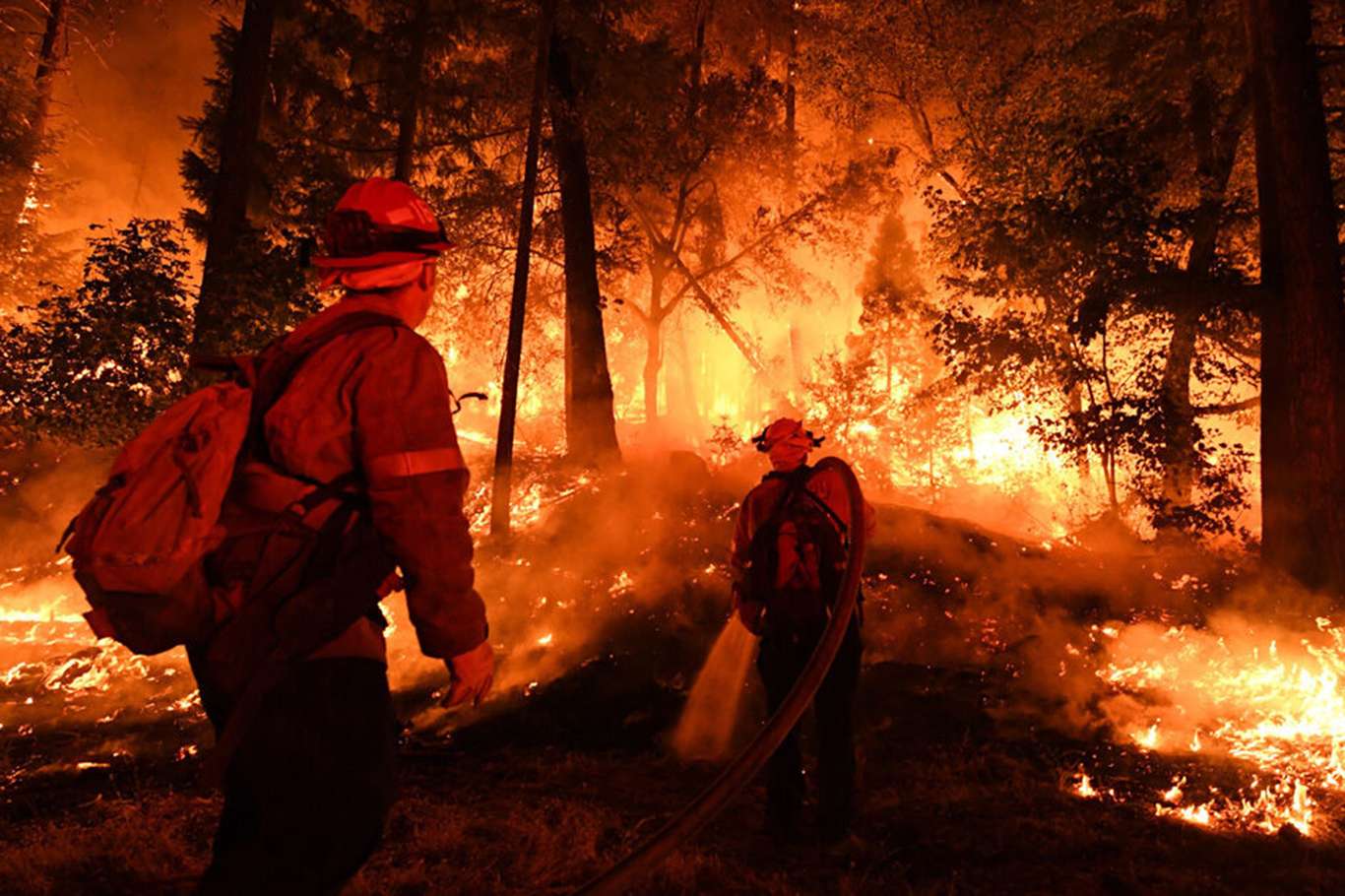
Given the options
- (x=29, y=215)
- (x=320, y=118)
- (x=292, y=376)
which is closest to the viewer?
(x=292, y=376)

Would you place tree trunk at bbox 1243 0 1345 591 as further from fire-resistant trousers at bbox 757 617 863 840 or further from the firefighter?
the firefighter

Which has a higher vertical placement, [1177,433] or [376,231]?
[1177,433]

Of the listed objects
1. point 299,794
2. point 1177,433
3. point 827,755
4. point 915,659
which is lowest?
point 915,659

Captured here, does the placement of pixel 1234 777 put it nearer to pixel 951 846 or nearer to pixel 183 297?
pixel 951 846

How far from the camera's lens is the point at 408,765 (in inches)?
256

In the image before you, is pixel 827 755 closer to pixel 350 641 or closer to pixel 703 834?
pixel 703 834

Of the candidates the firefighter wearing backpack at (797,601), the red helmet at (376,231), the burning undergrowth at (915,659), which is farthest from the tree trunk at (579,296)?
the red helmet at (376,231)

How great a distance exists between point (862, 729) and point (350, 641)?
617 centimetres

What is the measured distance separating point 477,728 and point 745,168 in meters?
15.8

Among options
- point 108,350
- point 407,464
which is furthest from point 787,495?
point 108,350

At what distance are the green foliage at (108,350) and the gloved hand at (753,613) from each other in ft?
30.9

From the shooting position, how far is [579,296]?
15.7 metres

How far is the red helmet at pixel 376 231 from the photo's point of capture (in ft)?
7.62

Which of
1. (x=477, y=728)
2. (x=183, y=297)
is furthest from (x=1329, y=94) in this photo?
(x=183, y=297)
